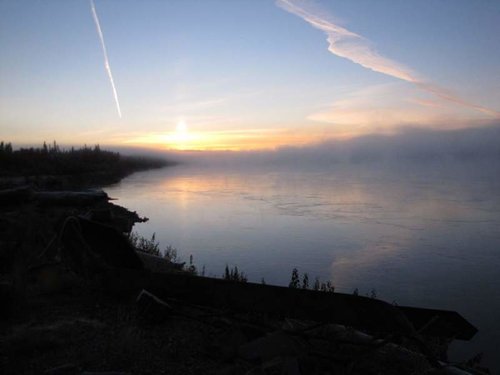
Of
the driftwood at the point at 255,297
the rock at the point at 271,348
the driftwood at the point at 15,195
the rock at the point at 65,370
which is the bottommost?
the rock at the point at 271,348

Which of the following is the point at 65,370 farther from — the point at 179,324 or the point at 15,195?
the point at 15,195

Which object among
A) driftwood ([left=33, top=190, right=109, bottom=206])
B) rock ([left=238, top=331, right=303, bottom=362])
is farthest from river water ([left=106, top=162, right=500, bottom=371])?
rock ([left=238, top=331, right=303, bottom=362])

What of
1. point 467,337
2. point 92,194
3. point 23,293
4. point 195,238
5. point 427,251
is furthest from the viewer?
point 92,194

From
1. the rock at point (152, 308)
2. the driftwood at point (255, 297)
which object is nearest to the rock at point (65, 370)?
the rock at point (152, 308)

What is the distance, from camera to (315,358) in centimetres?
525

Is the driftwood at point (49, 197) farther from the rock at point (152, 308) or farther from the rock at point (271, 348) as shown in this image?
the rock at point (271, 348)

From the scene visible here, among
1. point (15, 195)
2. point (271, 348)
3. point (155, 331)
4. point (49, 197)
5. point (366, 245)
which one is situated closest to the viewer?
point (271, 348)

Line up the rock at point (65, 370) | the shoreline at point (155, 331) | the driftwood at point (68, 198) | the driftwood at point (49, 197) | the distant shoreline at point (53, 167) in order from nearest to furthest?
the rock at point (65, 370) < the shoreline at point (155, 331) < the driftwood at point (49, 197) < the driftwood at point (68, 198) < the distant shoreline at point (53, 167)

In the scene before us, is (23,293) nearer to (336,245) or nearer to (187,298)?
(187,298)

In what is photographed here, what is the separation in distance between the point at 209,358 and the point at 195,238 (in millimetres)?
16577

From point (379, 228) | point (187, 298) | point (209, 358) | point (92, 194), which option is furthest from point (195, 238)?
point (209, 358)

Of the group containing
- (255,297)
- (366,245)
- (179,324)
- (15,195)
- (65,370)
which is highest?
(15,195)

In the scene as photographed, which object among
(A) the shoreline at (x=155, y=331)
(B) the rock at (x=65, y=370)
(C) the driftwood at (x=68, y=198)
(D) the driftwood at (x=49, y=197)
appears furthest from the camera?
(C) the driftwood at (x=68, y=198)

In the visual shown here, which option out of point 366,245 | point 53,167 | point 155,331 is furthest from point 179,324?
point 53,167
